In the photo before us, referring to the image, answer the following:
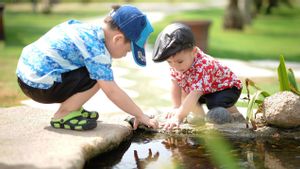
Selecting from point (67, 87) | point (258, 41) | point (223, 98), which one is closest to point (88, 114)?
point (67, 87)

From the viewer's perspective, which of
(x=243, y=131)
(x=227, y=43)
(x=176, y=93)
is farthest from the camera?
(x=227, y=43)

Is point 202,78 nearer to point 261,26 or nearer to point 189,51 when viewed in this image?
point 189,51

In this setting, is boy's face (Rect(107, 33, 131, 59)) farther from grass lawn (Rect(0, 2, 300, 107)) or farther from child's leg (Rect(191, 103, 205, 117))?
grass lawn (Rect(0, 2, 300, 107))

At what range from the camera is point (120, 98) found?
3121mm

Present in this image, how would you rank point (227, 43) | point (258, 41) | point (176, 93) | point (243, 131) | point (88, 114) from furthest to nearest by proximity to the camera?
1. point (258, 41)
2. point (227, 43)
3. point (176, 93)
4. point (243, 131)
5. point (88, 114)

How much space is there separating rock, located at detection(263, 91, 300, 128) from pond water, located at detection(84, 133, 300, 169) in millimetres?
126

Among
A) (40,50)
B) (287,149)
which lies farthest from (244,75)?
(40,50)

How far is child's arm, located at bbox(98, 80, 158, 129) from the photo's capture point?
3.10 m

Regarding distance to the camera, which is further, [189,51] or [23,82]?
[189,51]

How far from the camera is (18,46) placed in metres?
9.45

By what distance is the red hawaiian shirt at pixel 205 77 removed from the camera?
3.61 metres

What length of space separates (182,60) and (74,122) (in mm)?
912

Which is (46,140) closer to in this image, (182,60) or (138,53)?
(138,53)

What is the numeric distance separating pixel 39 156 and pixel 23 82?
33.4 inches
